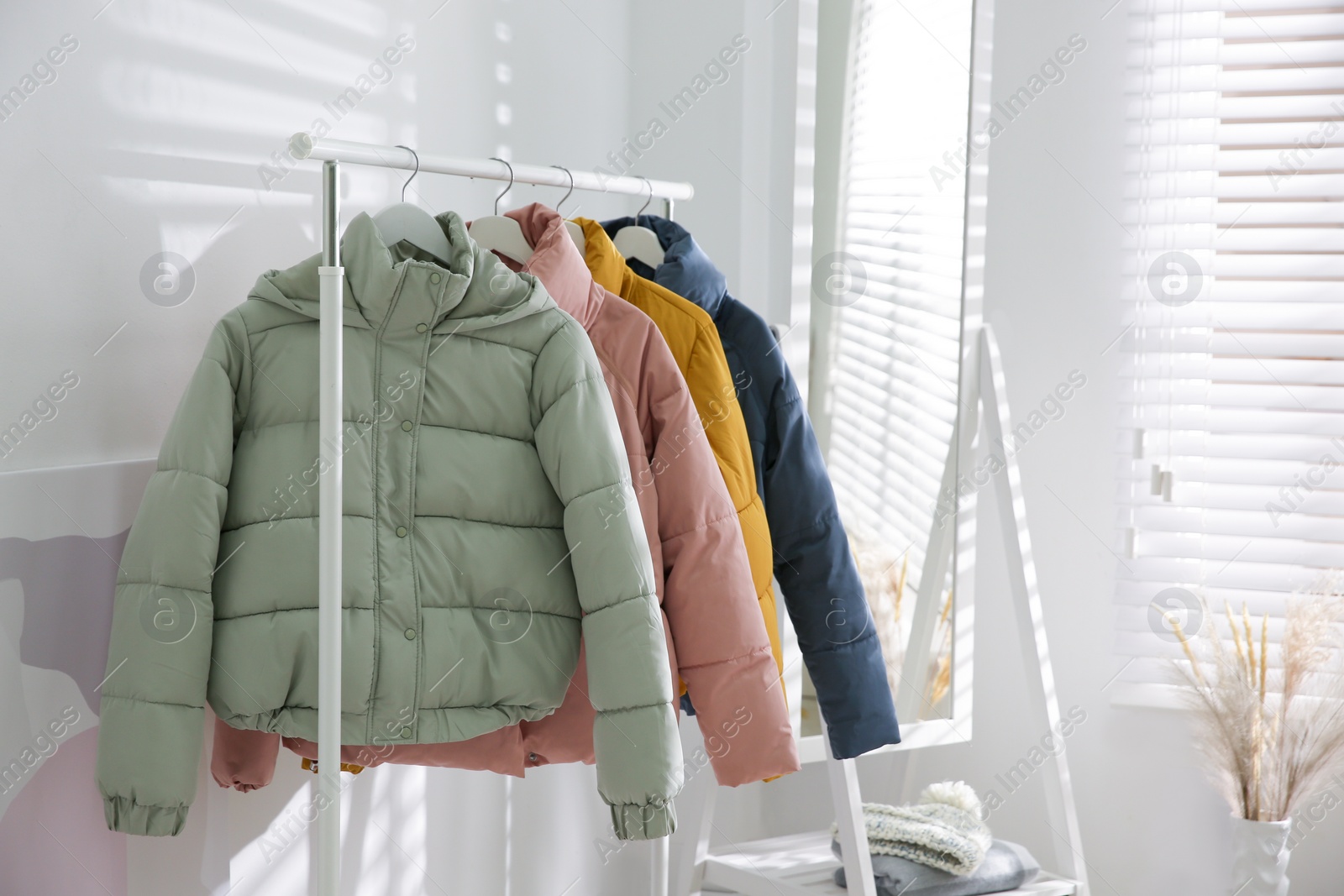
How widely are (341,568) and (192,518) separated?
149 mm

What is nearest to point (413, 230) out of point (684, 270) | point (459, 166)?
point (459, 166)

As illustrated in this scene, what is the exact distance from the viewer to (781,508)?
1.48m

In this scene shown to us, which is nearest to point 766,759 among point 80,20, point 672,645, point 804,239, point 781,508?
point 672,645

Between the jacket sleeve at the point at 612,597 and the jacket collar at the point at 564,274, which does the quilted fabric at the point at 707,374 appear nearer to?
the jacket collar at the point at 564,274

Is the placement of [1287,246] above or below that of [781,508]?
above

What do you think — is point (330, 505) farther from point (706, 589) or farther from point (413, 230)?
point (706, 589)

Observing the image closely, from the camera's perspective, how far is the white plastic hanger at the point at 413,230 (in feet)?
3.90

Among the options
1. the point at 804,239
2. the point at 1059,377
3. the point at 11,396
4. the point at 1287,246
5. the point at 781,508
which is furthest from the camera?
the point at 1059,377

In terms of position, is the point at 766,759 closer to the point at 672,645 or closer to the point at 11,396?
the point at 672,645

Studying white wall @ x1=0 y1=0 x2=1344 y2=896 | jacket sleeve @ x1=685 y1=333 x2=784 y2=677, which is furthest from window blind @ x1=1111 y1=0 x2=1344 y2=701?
jacket sleeve @ x1=685 y1=333 x2=784 y2=677

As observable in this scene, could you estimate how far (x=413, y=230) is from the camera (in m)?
1.19

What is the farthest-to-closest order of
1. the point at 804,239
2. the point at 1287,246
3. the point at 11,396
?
the point at 1287,246 < the point at 804,239 < the point at 11,396

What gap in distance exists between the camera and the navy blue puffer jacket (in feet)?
4.83

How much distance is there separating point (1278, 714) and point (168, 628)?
1.94 meters
